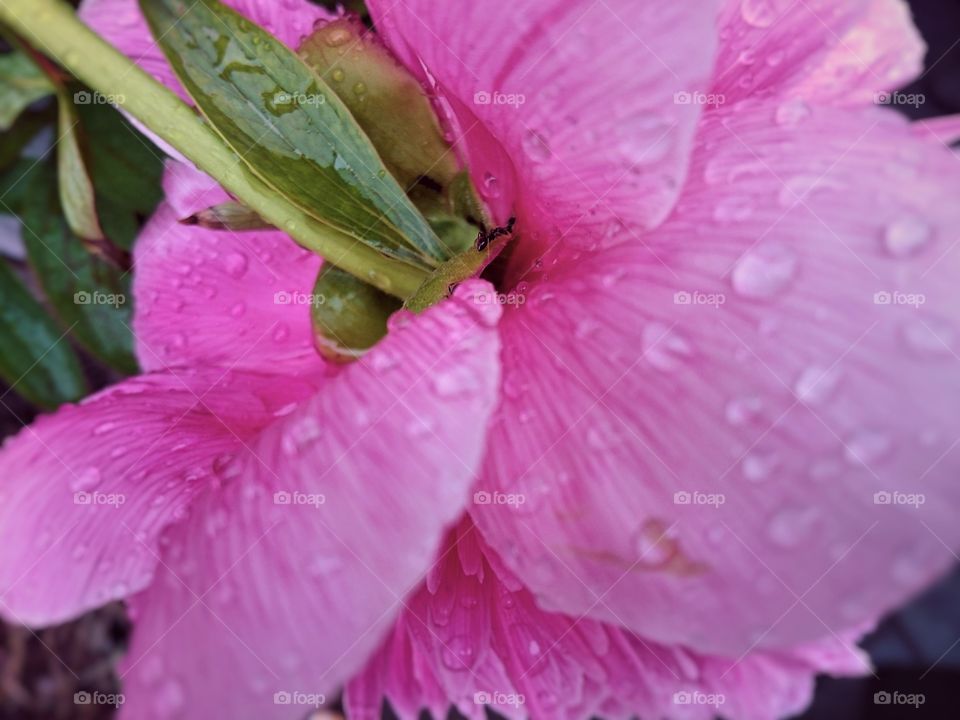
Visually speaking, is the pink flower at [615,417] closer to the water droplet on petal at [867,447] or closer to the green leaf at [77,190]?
the water droplet on petal at [867,447]

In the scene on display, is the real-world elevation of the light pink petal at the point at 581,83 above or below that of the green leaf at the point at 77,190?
below

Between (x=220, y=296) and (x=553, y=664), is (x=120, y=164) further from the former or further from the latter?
(x=553, y=664)

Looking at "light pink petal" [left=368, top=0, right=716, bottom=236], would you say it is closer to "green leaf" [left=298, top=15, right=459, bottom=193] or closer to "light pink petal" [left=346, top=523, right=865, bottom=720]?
"green leaf" [left=298, top=15, right=459, bottom=193]

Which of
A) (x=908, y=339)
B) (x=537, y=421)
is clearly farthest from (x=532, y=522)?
(x=908, y=339)

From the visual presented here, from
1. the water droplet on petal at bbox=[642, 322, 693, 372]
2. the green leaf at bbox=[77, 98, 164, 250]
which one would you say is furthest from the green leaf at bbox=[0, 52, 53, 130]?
the water droplet on petal at bbox=[642, 322, 693, 372]

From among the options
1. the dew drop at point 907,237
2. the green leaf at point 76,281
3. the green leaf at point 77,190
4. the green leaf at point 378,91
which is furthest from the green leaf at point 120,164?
the dew drop at point 907,237

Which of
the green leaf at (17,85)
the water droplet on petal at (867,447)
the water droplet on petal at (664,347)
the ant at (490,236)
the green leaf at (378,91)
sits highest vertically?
the green leaf at (17,85)
